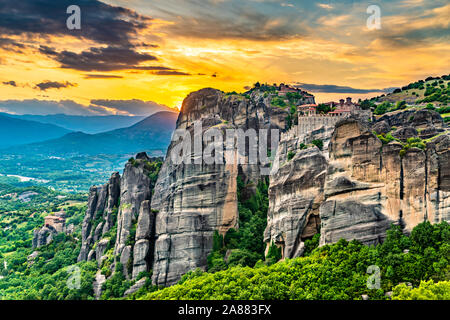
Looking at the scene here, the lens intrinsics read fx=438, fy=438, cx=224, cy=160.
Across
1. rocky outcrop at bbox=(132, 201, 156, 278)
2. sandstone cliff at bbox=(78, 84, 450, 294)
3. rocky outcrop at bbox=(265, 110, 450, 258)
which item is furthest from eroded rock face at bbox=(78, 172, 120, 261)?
rocky outcrop at bbox=(265, 110, 450, 258)

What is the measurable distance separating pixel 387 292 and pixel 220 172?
21.2 m

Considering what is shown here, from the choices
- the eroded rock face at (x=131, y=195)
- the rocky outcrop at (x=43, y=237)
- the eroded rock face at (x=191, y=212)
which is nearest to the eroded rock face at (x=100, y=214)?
the eroded rock face at (x=131, y=195)

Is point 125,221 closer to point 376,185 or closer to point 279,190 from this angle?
point 279,190

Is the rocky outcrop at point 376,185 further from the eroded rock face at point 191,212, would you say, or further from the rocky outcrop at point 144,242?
the rocky outcrop at point 144,242

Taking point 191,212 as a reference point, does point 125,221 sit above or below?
below

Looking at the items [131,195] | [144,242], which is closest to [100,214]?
[131,195]

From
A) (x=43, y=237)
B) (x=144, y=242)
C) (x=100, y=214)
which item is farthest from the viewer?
(x=43, y=237)

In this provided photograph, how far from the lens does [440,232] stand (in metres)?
24.1

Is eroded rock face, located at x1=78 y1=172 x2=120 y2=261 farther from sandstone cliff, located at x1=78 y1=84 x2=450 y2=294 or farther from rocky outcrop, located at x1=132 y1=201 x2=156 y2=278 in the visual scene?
rocky outcrop, located at x1=132 y1=201 x2=156 y2=278

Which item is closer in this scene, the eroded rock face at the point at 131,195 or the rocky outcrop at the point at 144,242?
the rocky outcrop at the point at 144,242

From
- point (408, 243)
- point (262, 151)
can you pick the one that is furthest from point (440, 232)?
point (262, 151)

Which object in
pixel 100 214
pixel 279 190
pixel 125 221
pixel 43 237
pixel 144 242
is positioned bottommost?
pixel 43 237

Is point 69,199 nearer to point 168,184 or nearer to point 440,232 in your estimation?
point 168,184

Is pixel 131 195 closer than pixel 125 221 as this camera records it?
No
